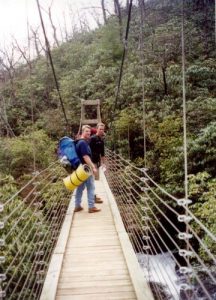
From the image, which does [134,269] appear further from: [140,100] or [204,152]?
[140,100]

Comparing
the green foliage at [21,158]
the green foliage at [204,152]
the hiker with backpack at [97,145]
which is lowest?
the green foliage at [21,158]

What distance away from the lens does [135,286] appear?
190cm

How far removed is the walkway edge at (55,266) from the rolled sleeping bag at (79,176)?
322 mm

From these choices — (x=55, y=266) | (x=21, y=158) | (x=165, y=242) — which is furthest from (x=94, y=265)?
(x=21, y=158)

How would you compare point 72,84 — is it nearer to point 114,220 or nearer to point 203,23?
point 203,23

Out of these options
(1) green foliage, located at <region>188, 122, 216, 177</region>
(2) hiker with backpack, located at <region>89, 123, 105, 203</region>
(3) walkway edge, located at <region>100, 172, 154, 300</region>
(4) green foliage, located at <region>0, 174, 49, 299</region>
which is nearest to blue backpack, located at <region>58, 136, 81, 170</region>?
(2) hiker with backpack, located at <region>89, 123, 105, 203</region>

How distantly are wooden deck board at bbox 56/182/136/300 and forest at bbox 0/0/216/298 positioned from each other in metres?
1.65

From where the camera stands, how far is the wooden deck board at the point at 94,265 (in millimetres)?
1905

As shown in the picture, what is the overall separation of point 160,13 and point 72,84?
13.8ft

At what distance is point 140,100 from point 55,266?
7300 millimetres

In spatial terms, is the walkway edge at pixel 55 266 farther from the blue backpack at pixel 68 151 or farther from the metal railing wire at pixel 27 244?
the blue backpack at pixel 68 151

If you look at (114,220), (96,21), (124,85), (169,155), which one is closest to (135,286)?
(114,220)

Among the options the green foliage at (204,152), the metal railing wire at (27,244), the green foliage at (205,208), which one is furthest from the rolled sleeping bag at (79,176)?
the green foliage at (204,152)

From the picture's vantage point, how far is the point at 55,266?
223 cm
